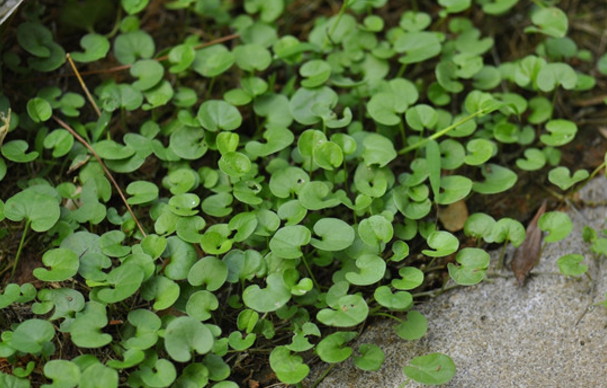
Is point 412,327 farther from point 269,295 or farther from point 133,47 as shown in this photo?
point 133,47

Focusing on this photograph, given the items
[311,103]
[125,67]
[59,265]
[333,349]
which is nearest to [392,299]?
[333,349]

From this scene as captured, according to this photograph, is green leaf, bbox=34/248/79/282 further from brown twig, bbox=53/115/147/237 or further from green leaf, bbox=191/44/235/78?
green leaf, bbox=191/44/235/78

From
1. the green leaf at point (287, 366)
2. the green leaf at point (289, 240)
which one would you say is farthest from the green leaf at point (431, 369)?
the green leaf at point (289, 240)

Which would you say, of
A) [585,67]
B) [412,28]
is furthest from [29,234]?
[585,67]

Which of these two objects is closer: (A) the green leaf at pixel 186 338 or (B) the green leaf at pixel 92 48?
(A) the green leaf at pixel 186 338

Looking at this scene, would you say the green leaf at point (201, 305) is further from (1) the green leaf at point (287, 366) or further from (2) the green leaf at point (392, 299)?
(2) the green leaf at point (392, 299)

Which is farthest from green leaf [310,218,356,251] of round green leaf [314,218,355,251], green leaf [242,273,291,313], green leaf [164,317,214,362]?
green leaf [164,317,214,362]
